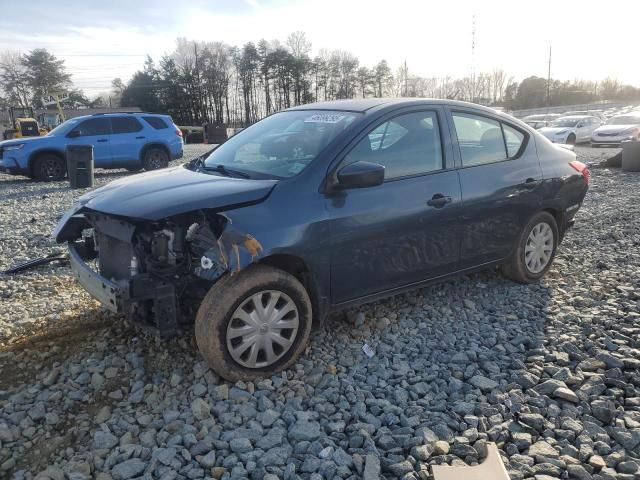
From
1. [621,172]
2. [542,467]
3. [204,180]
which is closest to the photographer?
[542,467]

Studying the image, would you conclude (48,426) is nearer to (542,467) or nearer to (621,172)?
(542,467)

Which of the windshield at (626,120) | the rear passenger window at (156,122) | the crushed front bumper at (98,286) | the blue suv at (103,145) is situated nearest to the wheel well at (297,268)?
the crushed front bumper at (98,286)

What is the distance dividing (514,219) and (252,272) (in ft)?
8.67

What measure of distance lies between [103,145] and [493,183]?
1337 cm

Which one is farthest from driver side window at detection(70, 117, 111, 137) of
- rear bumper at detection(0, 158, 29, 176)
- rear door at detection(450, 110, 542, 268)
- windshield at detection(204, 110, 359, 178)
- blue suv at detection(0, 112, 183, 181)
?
rear door at detection(450, 110, 542, 268)

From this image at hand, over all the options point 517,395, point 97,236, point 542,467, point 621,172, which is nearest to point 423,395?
point 517,395

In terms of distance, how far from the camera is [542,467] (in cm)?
264

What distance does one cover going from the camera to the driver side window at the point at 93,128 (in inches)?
585

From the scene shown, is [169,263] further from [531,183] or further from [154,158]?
[154,158]

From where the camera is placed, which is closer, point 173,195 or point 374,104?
point 173,195

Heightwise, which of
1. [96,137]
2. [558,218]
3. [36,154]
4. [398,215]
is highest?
[96,137]

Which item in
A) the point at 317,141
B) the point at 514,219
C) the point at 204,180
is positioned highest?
the point at 317,141

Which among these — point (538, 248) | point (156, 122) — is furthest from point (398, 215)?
point (156, 122)

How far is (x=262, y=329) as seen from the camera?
3373mm
